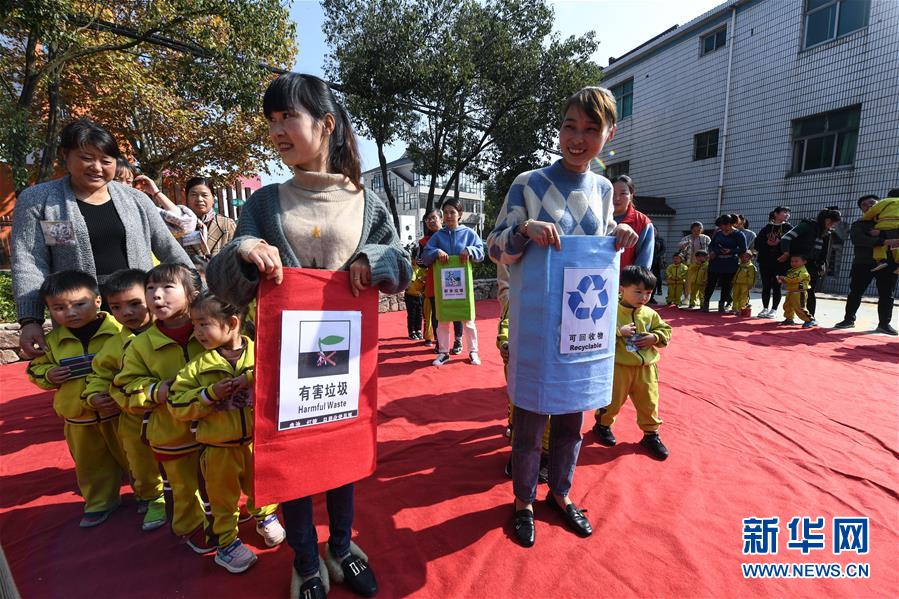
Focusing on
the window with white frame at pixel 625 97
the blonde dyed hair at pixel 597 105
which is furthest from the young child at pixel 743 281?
the window with white frame at pixel 625 97

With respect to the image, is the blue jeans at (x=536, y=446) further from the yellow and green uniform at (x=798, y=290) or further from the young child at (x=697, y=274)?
the young child at (x=697, y=274)

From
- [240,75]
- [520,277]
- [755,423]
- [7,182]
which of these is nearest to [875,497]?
[755,423]

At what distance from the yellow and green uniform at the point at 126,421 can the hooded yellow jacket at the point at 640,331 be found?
2.75 metres

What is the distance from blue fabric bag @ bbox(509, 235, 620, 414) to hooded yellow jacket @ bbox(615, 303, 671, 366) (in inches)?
41.2

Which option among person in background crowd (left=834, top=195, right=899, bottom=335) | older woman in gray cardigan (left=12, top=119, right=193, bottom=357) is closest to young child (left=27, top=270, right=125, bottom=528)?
older woman in gray cardigan (left=12, top=119, right=193, bottom=357)

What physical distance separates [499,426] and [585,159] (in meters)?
2.25

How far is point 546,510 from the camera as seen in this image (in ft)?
7.46

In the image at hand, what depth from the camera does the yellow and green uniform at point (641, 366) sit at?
2.85 m

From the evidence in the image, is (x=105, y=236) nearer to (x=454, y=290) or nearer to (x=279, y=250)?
(x=279, y=250)

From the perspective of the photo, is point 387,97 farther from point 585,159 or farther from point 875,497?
point 875,497

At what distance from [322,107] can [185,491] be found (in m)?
1.85

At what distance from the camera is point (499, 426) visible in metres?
3.35

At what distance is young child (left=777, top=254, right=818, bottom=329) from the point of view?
6863 mm

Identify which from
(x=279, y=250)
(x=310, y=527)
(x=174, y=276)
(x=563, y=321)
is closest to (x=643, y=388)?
(x=563, y=321)
